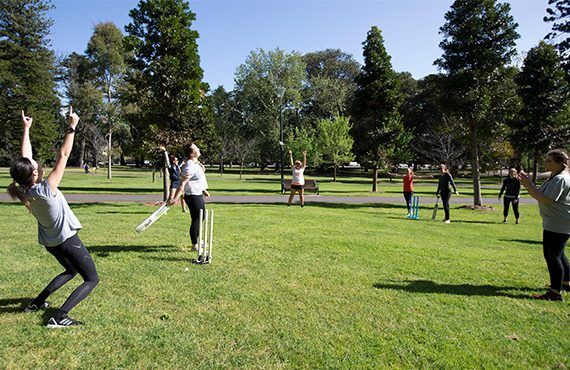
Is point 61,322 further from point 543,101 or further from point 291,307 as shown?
point 543,101

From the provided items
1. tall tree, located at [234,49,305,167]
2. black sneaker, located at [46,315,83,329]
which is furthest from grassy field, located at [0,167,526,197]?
black sneaker, located at [46,315,83,329]

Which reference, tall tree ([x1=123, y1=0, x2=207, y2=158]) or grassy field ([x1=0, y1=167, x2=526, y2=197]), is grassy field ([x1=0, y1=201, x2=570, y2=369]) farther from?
grassy field ([x1=0, y1=167, x2=526, y2=197])

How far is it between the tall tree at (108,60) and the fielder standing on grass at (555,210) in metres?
39.7

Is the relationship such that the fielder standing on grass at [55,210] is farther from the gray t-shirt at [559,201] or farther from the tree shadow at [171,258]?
the gray t-shirt at [559,201]

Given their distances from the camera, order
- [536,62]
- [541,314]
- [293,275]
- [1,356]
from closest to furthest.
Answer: [1,356] < [541,314] < [293,275] < [536,62]

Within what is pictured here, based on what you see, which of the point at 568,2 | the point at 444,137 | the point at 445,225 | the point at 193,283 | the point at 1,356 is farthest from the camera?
the point at 444,137

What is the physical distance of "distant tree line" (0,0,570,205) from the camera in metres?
16.9

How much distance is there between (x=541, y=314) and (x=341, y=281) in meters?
2.54

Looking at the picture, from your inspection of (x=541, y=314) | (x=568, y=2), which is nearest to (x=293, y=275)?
(x=541, y=314)

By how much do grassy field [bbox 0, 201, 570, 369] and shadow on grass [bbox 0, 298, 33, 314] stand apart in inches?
0.9

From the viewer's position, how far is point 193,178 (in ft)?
23.1

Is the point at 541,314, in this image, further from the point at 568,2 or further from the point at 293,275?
the point at 568,2

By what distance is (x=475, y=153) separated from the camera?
18641 millimetres

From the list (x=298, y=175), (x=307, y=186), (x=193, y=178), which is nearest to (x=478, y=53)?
(x=298, y=175)
